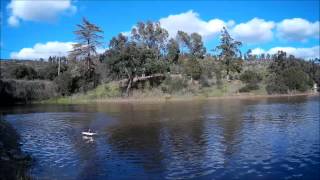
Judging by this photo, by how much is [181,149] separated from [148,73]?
6463 cm

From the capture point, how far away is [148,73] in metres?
89.4

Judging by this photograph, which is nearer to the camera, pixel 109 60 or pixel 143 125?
pixel 143 125

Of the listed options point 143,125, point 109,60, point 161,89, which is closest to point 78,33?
point 109,60

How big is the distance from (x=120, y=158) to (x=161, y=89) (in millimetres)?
62995

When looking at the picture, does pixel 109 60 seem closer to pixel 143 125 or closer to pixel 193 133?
pixel 143 125

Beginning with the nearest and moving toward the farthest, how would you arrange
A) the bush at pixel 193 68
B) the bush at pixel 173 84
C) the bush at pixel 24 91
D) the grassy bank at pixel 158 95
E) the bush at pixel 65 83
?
the bush at pixel 24 91 → the grassy bank at pixel 158 95 → the bush at pixel 173 84 → the bush at pixel 65 83 → the bush at pixel 193 68

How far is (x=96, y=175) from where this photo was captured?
1956cm

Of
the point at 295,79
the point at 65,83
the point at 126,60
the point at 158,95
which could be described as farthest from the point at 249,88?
the point at 65,83

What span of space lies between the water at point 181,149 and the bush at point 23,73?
5609 cm

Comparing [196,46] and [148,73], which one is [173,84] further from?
[196,46]

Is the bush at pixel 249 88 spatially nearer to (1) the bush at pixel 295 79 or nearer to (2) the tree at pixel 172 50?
(1) the bush at pixel 295 79

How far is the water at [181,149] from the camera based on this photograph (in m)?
19.6

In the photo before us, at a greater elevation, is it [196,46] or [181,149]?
[196,46]

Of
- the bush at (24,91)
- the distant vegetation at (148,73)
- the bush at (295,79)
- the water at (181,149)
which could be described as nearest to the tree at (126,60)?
the distant vegetation at (148,73)
